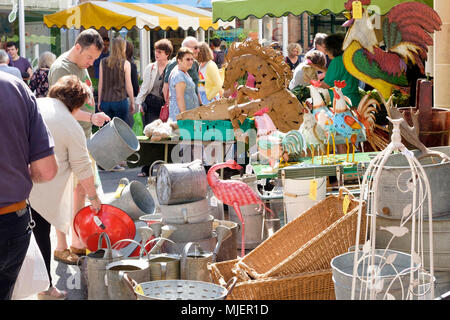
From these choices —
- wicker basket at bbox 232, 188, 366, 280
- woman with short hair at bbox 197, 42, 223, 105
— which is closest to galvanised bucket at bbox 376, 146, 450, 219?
wicker basket at bbox 232, 188, 366, 280

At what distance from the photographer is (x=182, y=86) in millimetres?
7773

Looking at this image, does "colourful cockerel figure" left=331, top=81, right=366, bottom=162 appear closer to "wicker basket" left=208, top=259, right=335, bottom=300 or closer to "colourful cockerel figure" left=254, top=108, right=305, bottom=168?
"colourful cockerel figure" left=254, top=108, right=305, bottom=168

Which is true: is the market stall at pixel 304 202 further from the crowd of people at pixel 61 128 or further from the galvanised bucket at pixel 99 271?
the crowd of people at pixel 61 128

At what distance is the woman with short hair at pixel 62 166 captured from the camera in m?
4.48

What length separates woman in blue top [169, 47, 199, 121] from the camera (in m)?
7.77

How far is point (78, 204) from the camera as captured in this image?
542 cm

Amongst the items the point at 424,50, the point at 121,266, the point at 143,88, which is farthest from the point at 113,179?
the point at 121,266

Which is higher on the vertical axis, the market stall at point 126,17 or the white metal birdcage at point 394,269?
the market stall at point 126,17

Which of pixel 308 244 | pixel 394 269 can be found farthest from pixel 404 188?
pixel 308 244

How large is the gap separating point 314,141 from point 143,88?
149 inches

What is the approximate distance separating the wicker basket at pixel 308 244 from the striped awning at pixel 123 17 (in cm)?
819

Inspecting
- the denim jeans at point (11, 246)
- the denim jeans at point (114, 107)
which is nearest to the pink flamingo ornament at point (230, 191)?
the denim jeans at point (11, 246)
